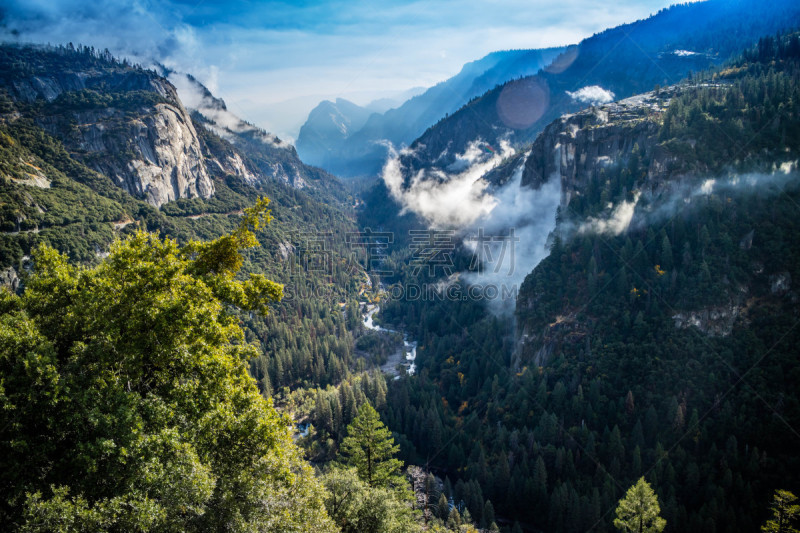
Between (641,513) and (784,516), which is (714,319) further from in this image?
(641,513)

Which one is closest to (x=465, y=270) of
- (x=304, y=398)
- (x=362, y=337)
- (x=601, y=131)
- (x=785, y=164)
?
(x=362, y=337)

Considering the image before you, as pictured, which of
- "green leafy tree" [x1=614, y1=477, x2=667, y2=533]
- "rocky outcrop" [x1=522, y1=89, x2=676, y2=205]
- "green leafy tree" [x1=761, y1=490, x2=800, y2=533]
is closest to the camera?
"green leafy tree" [x1=761, y1=490, x2=800, y2=533]

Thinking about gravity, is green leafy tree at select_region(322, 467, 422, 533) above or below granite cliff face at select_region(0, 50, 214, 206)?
below

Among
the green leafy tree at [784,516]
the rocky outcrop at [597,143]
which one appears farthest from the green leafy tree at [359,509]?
the rocky outcrop at [597,143]

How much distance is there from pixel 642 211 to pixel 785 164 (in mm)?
28739

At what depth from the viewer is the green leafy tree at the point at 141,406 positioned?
41.9 ft

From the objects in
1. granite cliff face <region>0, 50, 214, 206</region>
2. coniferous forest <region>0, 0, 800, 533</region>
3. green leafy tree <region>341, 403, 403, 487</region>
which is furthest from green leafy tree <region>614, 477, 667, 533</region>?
granite cliff face <region>0, 50, 214, 206</region>

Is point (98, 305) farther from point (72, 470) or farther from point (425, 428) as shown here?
point (425, 428)

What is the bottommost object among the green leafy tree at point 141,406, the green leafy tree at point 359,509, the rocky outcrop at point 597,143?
the green leafy tree at point 359,509

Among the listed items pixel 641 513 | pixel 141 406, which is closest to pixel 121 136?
pixel 141 406

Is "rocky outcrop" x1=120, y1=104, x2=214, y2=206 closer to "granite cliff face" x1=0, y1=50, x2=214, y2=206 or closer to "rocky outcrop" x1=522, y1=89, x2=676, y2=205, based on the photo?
"granite cliff face" x1=0, y1=50, x2=214, y2=206

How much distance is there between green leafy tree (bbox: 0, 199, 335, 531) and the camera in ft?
41.9

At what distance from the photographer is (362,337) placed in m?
167

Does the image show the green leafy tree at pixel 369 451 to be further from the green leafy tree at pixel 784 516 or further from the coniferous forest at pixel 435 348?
the green leafy tree at pixel 784 516
